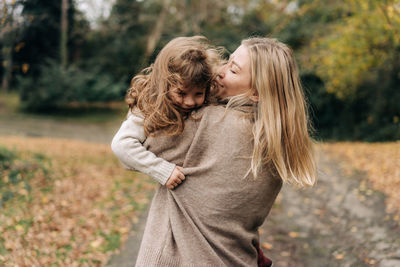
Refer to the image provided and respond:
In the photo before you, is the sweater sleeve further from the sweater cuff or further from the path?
the path

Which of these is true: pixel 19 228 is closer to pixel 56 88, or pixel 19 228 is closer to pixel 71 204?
pixel 71 204

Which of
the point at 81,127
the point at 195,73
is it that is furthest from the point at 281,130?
the point at 81,127

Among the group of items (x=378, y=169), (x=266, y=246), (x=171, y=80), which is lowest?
(x=378, y=169)

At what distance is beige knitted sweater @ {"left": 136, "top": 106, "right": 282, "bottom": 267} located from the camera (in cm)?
181

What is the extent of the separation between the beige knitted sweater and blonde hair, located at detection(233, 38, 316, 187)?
0.25ft

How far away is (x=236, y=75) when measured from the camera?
1.96 meters

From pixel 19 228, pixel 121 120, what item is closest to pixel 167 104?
pixel 19 228

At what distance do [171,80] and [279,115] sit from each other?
57 centimetres

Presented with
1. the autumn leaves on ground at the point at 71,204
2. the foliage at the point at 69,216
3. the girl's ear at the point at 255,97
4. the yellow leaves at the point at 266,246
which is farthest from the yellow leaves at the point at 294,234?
the girl's ear at the point at 255,97

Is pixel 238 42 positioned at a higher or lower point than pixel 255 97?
lower

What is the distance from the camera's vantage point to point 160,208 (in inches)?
76.1

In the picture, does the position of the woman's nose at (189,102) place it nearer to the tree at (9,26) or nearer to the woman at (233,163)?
the woman at (233,163)

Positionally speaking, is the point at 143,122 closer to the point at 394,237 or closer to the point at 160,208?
the point at 160,208

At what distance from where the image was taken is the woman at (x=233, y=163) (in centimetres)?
181
